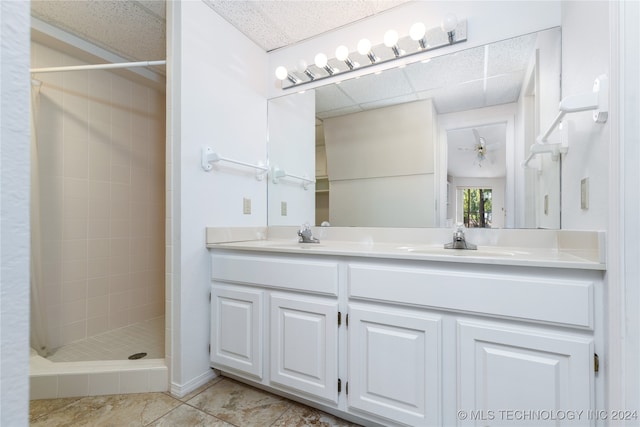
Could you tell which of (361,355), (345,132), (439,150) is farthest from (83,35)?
(361,355)

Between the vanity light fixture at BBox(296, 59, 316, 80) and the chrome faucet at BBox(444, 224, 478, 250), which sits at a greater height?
the vanity light fixture at BBox(296, 59, 316, 80)

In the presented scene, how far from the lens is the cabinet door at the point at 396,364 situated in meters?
1.10

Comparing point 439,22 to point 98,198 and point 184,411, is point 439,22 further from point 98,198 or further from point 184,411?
point 98,198

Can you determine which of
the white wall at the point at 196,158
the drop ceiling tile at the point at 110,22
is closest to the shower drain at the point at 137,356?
the white wall at the point at 196,158

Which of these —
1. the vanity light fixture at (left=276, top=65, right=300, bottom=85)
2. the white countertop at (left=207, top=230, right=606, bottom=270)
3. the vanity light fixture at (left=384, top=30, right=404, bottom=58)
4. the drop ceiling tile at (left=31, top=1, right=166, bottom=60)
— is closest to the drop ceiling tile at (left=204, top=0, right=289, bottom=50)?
the vanity light fixture at (left=276, top=65, right=300, bottom=85)

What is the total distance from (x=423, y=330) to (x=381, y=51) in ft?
5.07

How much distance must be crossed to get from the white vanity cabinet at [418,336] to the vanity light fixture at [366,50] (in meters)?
1.23

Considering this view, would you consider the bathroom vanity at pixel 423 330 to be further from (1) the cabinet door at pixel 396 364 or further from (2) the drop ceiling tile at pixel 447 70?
(2) the drop ceiling tile at pixel 447 70

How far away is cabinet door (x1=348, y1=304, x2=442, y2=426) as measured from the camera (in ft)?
3.60

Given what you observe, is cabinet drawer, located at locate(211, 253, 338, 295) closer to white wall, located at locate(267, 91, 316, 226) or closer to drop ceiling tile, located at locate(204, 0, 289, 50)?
white wall, located at locate(267, 91, 316, 226)

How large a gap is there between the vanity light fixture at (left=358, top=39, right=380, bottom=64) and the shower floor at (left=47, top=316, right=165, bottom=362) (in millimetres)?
2217

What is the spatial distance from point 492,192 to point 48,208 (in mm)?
2766

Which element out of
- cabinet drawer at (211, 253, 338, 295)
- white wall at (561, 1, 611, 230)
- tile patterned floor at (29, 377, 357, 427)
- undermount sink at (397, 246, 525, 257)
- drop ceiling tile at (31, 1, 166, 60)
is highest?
drop ceiling tile at (31, 1, 166, 60)

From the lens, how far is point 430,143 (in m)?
1.73
